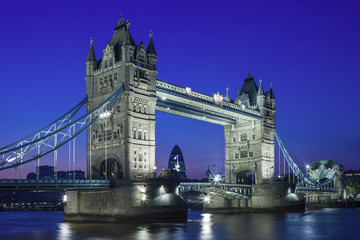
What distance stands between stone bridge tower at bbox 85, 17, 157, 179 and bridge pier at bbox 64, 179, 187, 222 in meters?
3.01

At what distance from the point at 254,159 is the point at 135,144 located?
3448 cm

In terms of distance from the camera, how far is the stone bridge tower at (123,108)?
57219 millimetres

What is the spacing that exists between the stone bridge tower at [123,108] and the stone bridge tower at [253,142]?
2938 centimetres

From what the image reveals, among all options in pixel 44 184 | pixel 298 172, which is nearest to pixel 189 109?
pixel 44 184

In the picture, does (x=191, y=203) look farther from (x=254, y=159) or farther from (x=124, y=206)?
(x=124, y=206)

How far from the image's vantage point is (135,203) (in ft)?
171

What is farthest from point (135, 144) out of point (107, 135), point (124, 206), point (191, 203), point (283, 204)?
point (191, 203)

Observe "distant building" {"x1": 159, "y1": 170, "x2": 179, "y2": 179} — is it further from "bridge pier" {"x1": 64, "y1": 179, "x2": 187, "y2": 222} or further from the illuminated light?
the illuminated light

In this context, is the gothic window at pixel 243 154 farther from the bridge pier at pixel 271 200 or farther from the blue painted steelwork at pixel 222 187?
the bridge pier at pixel 271 200

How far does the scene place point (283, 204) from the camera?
79500mm

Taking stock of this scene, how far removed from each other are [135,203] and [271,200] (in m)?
34.5

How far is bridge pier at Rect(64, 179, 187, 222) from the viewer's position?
171 ft

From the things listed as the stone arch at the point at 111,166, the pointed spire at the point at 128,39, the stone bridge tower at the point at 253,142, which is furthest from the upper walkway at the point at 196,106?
the stone arch at the point at 111,166

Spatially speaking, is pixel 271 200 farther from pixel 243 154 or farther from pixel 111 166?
pixel 111 166
